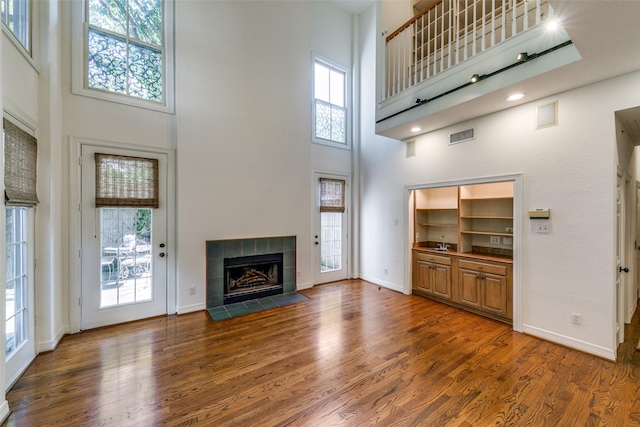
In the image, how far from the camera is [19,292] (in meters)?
2.52

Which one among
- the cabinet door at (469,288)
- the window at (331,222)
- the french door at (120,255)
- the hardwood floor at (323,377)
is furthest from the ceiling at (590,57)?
the french door at (120,255)

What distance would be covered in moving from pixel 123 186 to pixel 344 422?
3.69 metres

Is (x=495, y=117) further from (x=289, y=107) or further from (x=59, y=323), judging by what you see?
(x=59, y=323)

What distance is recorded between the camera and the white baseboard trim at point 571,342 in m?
2.68

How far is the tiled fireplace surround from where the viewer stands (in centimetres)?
411

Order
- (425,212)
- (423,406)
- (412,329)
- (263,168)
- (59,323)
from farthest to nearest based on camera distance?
(425,212) → (263,168) → (412,329) → (59,323) → (423,406)

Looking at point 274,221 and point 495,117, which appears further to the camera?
point 274,221

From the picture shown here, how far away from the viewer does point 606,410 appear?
→ 6.61 ft

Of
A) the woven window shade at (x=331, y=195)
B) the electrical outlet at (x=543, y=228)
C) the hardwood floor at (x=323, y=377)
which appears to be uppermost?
the woven window shade at (x=331, y=195)

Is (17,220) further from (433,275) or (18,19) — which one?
(433,275)

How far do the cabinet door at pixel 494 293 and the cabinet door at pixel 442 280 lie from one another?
53 cm

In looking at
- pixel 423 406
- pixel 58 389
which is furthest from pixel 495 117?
pixel 58 389

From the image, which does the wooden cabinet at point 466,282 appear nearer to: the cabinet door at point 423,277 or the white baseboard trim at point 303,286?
the cabinet door at point 423,277

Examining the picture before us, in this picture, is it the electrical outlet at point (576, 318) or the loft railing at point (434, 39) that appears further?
the loft railing at point (434, 39)
